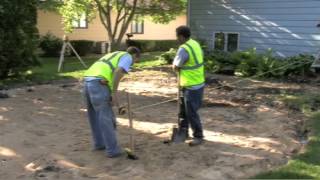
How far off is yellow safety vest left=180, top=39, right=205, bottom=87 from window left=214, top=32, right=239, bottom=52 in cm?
1099

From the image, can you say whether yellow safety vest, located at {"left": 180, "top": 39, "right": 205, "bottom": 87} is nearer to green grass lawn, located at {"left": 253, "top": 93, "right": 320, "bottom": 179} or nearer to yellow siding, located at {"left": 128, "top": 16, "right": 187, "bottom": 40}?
green grass lawn, located at {"left": 253, "top": 93, "right": 320, "bottom": 179}

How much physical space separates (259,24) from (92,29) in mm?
15241

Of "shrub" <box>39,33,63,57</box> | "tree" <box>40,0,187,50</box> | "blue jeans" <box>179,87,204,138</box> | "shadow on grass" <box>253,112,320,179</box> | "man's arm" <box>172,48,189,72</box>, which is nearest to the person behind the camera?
"shadow on grass" <box>253,112,320,179</box>

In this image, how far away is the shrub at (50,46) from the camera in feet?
86.2

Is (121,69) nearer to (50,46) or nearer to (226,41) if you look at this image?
(226,41)

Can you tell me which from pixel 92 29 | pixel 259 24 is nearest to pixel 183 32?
pixel 259 24

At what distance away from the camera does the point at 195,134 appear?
816cm

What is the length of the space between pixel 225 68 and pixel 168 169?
34.2 ft

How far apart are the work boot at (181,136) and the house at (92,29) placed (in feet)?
54.3

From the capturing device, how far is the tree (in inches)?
863

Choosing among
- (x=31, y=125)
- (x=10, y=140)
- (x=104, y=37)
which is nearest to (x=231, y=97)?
(x=31, y=125)

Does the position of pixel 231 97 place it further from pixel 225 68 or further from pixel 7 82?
pixel 7 82

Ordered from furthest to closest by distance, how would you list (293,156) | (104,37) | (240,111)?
(104,37) < (240,111) < (293,156)

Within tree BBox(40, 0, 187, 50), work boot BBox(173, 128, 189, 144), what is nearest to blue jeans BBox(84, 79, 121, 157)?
work boot BBox(173, 128, 189, 144)
